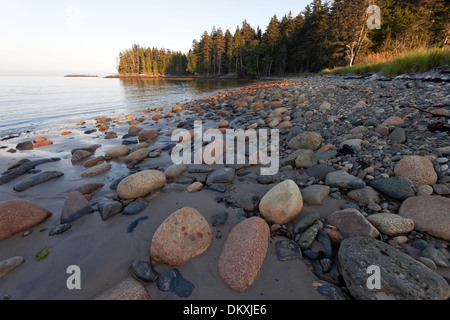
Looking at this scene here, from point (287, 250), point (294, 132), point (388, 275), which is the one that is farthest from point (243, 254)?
point (294, 132)

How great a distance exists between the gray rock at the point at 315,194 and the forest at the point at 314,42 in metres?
15.2

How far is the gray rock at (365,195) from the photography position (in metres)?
2.28

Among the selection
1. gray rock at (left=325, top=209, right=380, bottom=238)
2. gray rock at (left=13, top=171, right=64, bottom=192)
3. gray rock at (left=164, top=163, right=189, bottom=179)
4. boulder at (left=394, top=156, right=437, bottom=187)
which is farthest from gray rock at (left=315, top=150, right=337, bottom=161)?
gray rock at (left=13, top=171, right=64, bottom=192)

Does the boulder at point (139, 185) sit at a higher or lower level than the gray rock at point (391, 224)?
lower

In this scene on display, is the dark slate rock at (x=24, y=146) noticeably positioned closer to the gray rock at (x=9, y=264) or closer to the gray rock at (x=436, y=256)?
the gray rock at (x=9, y=264)

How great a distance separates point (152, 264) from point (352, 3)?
121ft

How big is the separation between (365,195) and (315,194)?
Answer: 57 centimetres

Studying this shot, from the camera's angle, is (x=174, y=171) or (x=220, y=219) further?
(x=174, y=171)

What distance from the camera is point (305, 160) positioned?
10.9 feet

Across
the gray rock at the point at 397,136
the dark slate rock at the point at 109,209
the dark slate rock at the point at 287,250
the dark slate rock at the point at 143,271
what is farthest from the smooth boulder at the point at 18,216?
the gray rock at the point at 397,136

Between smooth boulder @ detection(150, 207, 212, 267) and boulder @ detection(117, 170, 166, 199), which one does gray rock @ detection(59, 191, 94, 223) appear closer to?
boulder @ detection(117, 170, 166, 199)

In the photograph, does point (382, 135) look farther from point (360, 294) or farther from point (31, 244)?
point (31, 244)

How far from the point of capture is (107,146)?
583 centimetres

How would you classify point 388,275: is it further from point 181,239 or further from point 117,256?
point 117,256
